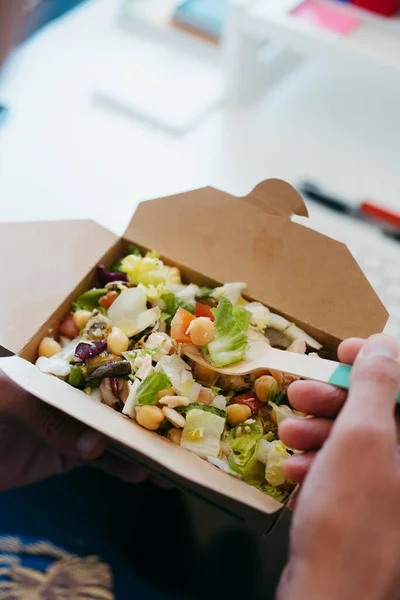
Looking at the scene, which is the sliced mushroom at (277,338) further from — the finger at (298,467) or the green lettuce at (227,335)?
the finger at (298,467)

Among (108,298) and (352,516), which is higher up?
(108,298)

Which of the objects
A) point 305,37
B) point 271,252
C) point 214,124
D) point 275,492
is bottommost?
point 275,492

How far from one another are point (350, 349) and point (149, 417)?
0.96ft

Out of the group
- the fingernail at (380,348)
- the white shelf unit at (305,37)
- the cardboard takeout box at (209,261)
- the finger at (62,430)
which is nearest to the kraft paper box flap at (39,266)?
the cardboard takeout box at (209,261)

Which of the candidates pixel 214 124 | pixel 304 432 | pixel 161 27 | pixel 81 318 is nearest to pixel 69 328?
pixel 81 318

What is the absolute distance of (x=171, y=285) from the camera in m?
1.10

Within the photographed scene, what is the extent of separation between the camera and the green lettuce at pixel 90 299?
1.08 m

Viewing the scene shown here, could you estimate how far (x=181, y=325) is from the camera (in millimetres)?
979

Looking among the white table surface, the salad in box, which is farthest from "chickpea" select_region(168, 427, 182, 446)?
the white table surface

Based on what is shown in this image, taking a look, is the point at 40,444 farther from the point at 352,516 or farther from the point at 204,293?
the point at 352,516

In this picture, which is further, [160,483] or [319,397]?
[160,483]

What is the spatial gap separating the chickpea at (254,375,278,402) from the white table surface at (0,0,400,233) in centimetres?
58

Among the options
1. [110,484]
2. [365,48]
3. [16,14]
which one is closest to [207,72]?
[365,48]

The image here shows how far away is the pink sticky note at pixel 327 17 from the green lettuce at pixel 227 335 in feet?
2.77
